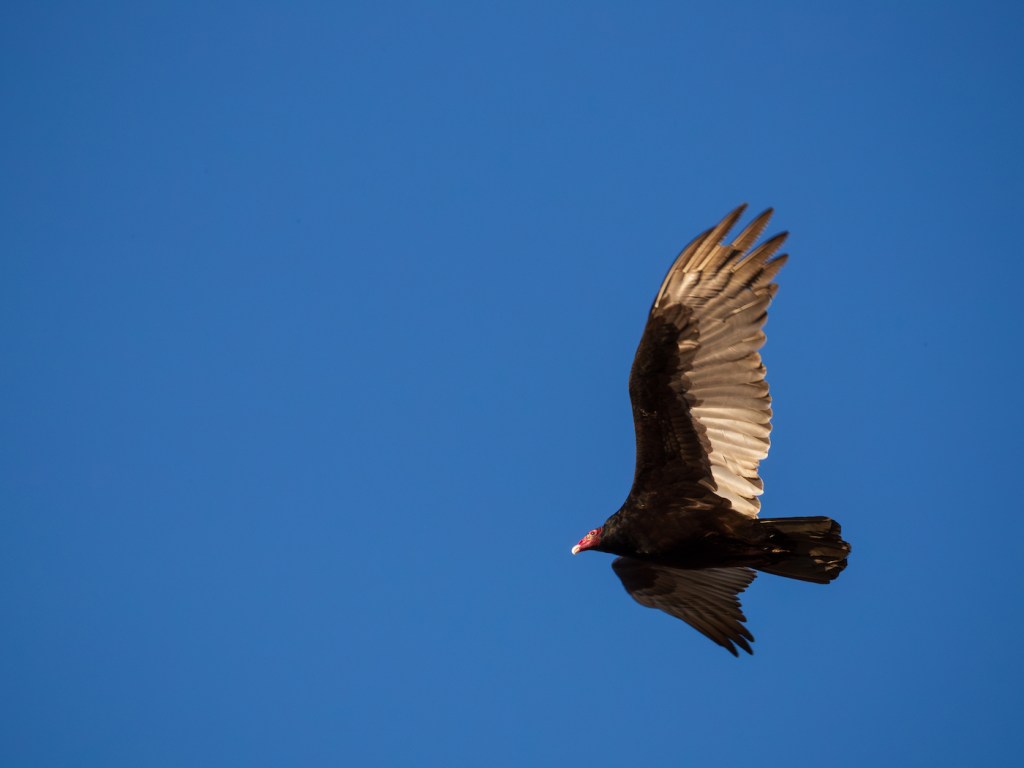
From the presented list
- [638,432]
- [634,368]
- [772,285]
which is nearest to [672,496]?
[638,432]

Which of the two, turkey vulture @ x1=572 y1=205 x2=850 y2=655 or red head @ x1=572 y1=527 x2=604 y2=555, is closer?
turkey vulture @ x1=572 y1=205 x2=850 y2=655

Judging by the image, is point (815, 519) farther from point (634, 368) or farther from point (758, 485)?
point (634, 368)

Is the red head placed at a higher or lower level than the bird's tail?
higher

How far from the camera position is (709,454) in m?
7.20

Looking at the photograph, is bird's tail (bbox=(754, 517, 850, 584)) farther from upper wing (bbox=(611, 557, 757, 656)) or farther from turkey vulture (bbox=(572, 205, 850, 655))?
upper wing (bbox=(611, 557, 757, 656))

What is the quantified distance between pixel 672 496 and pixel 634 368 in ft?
3.37

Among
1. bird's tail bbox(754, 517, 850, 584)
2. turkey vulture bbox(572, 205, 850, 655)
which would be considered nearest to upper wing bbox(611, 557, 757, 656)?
turkey vulture bbox(572, 205, 850, 655)

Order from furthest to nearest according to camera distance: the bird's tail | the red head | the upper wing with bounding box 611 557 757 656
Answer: the red head < the upper wing with bounding box 611 557 757 656 < the bird's tail

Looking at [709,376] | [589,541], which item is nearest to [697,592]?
[589,541]

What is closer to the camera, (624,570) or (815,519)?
(815,519)

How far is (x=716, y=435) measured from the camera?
7.17m

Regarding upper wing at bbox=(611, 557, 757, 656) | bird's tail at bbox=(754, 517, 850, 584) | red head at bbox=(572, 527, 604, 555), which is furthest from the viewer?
red head at bbox=(572, 527, 604, 555)

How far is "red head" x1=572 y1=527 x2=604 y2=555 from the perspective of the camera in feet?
25.5

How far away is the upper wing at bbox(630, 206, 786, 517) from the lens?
6.85 metres
